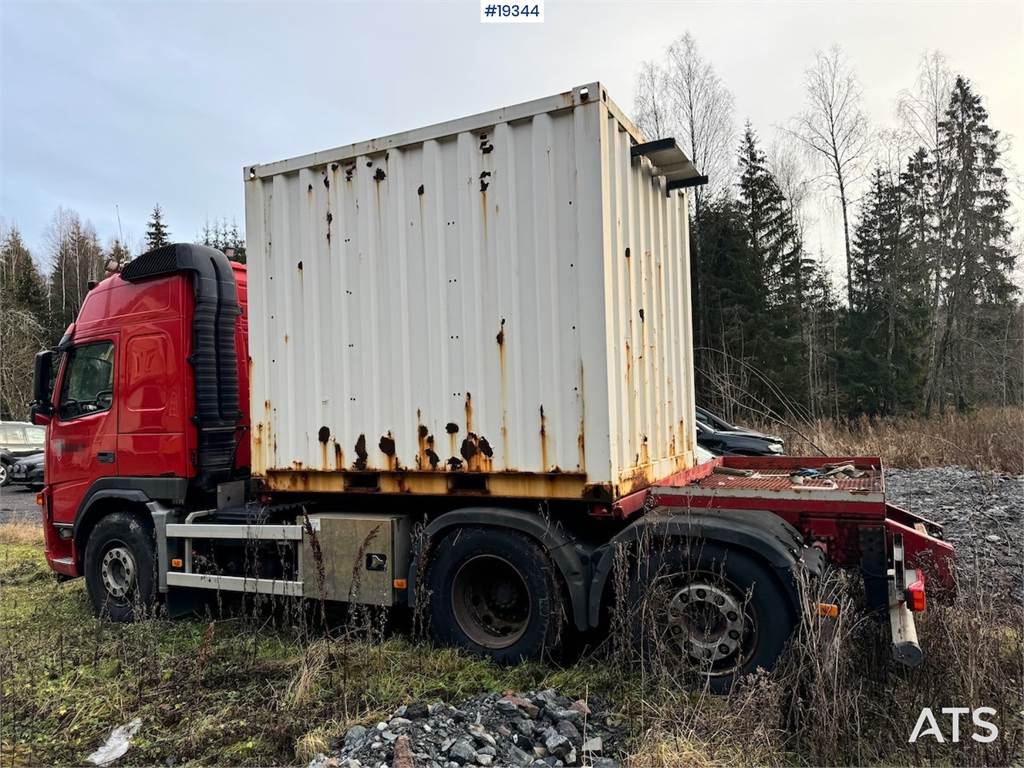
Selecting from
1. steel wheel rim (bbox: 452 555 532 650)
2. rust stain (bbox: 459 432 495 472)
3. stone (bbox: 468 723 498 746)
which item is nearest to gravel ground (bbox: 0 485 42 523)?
steel wheel rim (bbox: 452 555 532 650)

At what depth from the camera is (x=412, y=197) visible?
14.4ft

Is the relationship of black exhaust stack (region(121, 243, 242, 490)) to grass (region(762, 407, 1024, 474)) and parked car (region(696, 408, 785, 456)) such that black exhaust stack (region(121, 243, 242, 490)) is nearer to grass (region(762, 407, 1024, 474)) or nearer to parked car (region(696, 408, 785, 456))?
parked car (region(696, 408, 785, 456))

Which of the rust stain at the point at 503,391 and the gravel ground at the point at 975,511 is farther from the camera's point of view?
the gravel ground at the point at 975,511

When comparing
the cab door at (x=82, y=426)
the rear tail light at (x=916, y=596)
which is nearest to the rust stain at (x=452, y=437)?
the rear tail light at (x=916, y=596)

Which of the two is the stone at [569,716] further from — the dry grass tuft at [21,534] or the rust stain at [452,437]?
the dry grass tuft at [21,534]

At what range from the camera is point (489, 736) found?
3092 mm

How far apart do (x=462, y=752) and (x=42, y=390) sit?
5.36 m

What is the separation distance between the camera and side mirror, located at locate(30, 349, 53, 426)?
5.93 metres

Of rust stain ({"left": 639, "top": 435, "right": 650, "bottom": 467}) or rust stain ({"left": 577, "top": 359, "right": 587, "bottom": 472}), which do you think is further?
rust stain ({"left": 639, "top": 435, "right": 650, "bottom": 467})

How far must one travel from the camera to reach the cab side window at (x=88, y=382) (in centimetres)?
569

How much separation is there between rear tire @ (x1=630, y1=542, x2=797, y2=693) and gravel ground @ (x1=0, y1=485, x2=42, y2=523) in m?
12.4

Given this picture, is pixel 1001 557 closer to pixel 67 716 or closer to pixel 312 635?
pixel 312 635

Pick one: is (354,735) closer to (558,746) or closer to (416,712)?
(416,712)

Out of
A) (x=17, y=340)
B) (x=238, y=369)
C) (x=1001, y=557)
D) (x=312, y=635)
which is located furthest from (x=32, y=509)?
(x=17, y=340)
